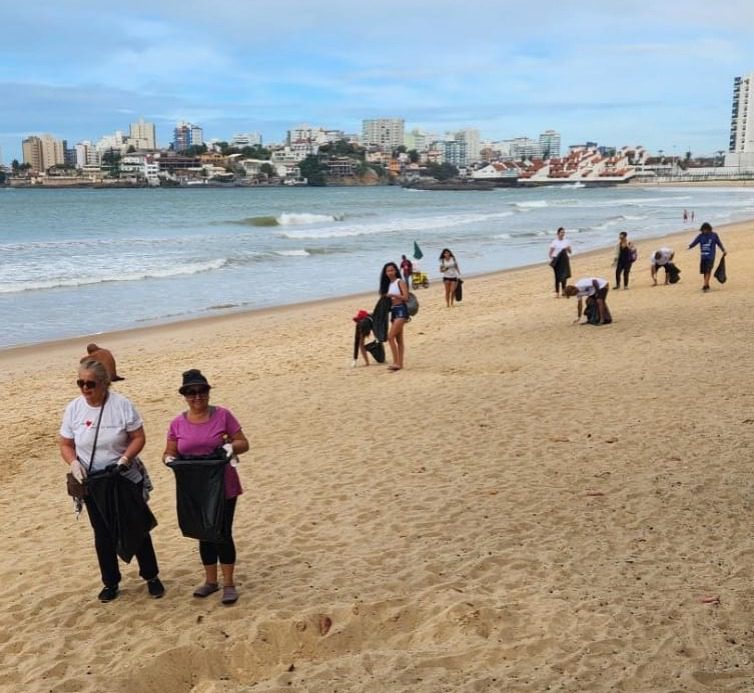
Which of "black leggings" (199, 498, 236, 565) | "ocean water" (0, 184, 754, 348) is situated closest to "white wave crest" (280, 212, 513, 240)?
"ocean water" (0, 184, 754, 348)

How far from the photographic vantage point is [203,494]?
443 centimetres

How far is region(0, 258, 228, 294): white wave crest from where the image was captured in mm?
22516

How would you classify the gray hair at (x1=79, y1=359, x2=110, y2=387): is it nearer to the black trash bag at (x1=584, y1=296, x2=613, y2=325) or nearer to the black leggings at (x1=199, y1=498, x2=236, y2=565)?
the black leggings at (x1=199, y1=498, x2=236, y2=565)

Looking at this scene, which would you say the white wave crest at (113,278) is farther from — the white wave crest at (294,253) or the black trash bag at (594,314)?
the black trash bag at (594,314)

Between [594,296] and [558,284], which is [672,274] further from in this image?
[594,296]

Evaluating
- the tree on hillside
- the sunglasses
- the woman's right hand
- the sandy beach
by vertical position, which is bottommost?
the sandy beach

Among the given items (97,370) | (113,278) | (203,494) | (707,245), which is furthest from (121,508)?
(113,278)

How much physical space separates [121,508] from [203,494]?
490 millimetres

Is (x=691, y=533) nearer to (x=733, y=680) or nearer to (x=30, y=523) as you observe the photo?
(x=733, y=680)

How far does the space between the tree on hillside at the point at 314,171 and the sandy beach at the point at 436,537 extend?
15347cm

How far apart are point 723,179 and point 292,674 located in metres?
198

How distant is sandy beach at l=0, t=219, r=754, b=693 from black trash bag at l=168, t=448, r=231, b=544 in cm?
53

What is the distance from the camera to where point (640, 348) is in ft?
38.1

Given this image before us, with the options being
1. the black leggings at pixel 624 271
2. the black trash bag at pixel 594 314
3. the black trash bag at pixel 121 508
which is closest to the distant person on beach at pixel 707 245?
the black leggings at pixel 624 271
